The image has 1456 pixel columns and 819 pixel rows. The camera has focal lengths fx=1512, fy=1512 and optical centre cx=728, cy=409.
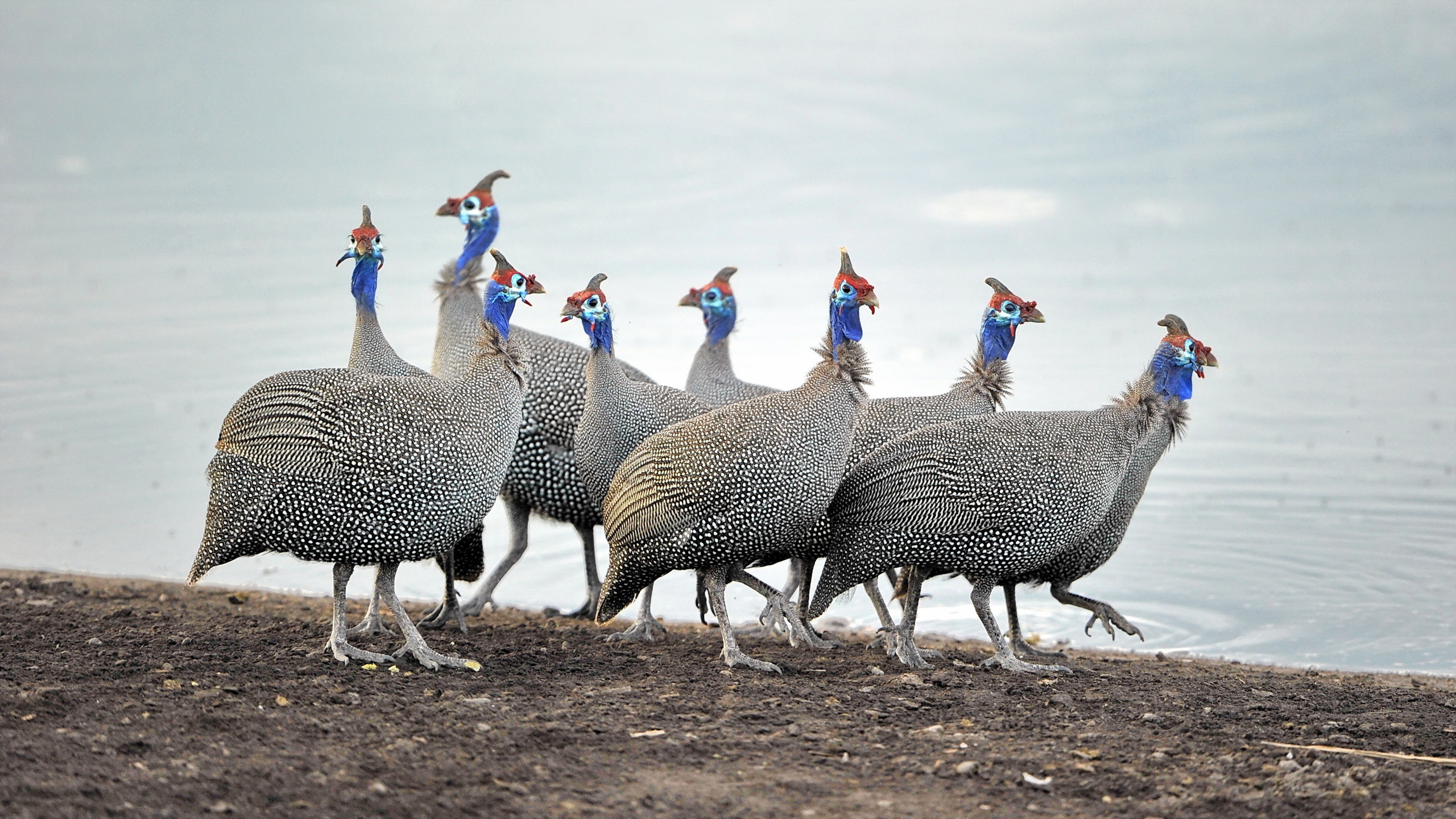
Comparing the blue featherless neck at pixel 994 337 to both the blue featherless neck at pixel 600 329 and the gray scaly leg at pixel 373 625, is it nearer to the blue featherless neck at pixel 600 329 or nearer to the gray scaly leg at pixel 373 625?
the blue featherless neck at pixel 600 329

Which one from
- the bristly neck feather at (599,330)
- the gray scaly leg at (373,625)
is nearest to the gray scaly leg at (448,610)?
the gray scaly leg at (373,625)

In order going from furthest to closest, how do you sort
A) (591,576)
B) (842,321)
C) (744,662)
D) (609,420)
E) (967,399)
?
Result: (591,576) < (967,399) < (609,420) < (842,321) < (744,662)

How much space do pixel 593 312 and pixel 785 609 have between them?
4.94ft

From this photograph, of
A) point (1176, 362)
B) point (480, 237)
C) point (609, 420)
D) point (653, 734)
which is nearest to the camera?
point (653, 734)

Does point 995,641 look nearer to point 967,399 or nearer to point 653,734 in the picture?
point 967,399

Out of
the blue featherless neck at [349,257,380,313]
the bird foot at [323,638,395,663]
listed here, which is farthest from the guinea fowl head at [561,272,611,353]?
the bird foot at [323,638,395,663]

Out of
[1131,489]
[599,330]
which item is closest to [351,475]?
[599,330]

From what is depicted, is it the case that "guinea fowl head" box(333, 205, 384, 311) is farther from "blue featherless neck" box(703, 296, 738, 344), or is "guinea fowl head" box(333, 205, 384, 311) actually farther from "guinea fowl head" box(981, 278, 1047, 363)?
"guinea fowl head" box(981, 278, 1047, 363)

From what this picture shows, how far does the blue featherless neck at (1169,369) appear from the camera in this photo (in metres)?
6.36

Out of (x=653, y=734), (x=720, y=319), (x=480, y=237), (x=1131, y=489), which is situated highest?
(x=480, y=237)

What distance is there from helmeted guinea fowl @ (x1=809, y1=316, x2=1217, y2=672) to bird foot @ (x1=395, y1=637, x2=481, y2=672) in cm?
143

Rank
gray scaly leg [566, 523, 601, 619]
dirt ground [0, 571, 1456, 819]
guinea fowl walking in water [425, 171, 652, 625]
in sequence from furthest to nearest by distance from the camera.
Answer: gray scaly leg [566, 523, 601, 619] → guinea fowl walking in water [425, 171, 652, 625] → dirt ground [0, 571, 1456, 819]

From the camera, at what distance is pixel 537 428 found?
7.16 m

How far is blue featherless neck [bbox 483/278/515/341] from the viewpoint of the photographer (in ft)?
20.5
